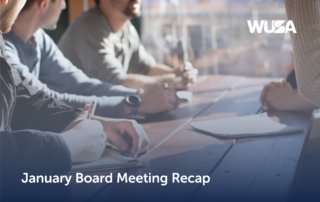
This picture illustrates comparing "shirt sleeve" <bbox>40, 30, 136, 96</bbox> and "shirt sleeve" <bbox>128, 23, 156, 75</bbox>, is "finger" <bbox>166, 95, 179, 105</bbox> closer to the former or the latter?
"shirt sleeve" <bbox>40, 30, 136, 96</bbox>

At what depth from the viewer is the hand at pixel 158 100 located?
3.77 feet

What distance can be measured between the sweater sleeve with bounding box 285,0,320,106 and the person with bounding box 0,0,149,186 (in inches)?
15.0

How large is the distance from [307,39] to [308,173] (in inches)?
11.6

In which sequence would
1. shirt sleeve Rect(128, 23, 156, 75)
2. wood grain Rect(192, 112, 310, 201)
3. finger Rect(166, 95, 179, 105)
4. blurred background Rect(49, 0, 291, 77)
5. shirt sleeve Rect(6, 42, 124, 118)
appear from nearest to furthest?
1. wood grain Rect(192, 112, 310, 201)
2. shirt sleeve Rect(6, 42, 124, 118)
3. finger Rect(166, 95, 179, 105)
4. shirt sleeve Rect(128, 23, 156, 75)
5. blurred background Rect(49, 0, 291, 77)

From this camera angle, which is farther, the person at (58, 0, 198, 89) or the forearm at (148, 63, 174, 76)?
the forearm at (148, 63, 174, 76)

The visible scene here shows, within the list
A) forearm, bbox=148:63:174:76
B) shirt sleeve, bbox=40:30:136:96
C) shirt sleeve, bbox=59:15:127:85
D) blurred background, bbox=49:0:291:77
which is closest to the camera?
shirt sleeve, bbox=40:30:136:96

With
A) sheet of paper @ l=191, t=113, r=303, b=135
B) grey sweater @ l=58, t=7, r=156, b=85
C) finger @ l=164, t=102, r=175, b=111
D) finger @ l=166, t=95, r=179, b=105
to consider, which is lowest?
sheet of paper @ l=191, t=113, r=303, b=135

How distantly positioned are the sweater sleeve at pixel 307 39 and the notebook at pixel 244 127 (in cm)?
21

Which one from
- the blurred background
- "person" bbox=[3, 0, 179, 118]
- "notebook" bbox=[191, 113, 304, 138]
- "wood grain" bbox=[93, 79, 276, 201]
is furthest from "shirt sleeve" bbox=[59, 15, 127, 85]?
Result: the blurred background

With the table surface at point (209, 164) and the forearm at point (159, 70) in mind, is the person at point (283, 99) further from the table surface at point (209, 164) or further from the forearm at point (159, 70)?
the forearm at point (159, 70)

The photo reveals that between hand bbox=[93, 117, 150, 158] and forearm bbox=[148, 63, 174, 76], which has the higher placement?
hand bbox=[93, 117, 150, 158]

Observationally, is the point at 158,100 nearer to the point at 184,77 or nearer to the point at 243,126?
the point at 243,126

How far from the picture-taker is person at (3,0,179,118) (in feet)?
3.69

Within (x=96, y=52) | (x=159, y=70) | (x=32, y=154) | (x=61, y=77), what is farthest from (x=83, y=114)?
(x=159, y=70)
